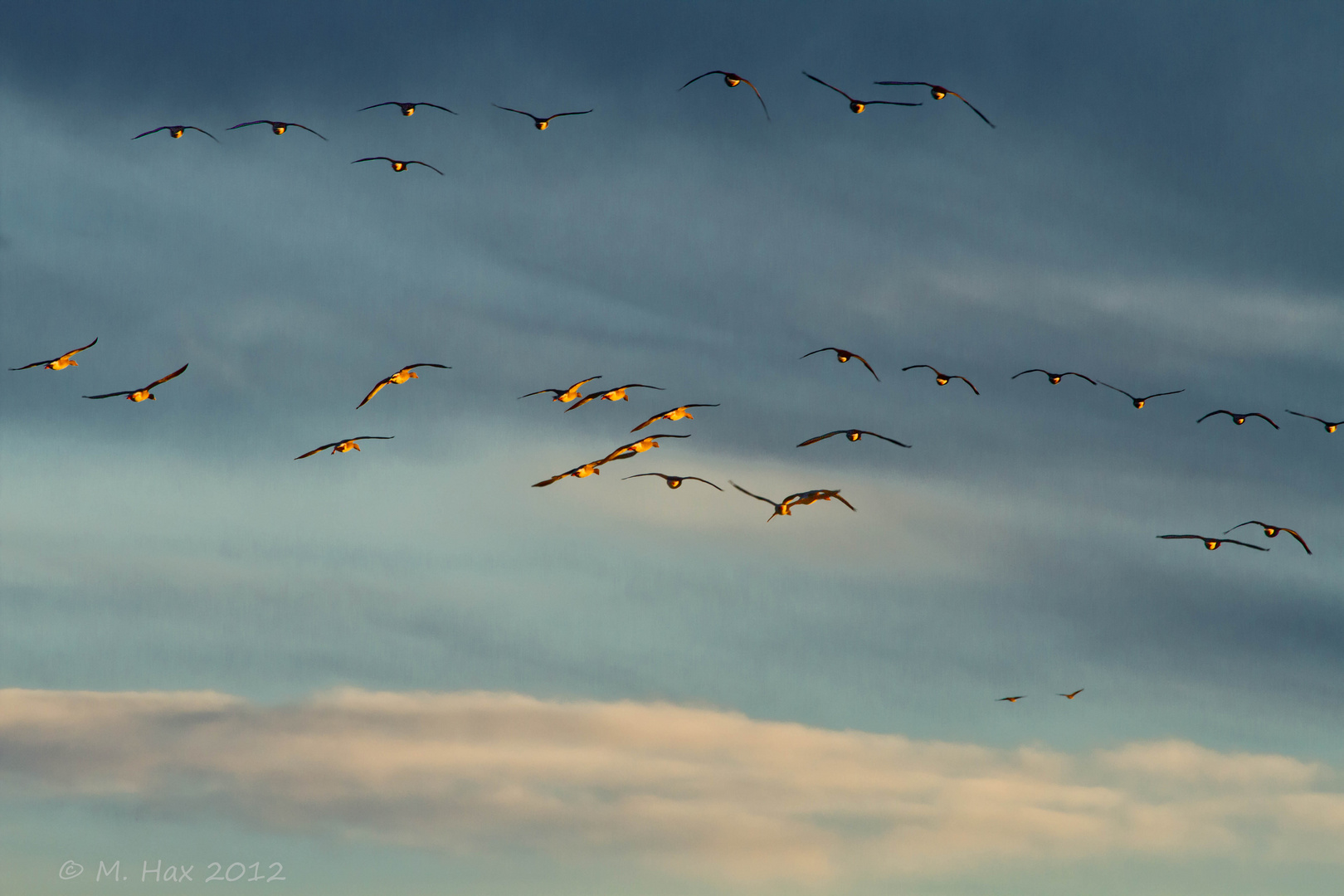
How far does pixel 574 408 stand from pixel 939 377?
31.2 meters

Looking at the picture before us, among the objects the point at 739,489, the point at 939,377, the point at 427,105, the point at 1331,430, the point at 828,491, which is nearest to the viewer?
the point at 739,489

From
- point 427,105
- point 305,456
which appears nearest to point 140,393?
point 305,456

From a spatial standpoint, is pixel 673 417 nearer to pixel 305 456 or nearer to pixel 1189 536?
pixel 305 456

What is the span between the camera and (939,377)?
11244 cm

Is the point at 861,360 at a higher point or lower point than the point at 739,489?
higher

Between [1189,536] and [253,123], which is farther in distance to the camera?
[1189,536]

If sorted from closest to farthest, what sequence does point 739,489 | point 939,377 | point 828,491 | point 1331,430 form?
point 739,489
point 828,491
point 939,377
point 1331,430

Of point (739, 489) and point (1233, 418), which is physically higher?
point (1233, 418)

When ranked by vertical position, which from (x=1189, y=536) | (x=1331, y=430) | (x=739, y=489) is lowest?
(x=739, y=489)

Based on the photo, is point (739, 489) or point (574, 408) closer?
point (739, 489)

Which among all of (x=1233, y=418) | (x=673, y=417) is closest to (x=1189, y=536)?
(x=1233, y=418)

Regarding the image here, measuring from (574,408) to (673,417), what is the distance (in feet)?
23.4

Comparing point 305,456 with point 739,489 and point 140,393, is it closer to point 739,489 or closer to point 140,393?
point 140,393

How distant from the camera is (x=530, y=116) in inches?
3772
